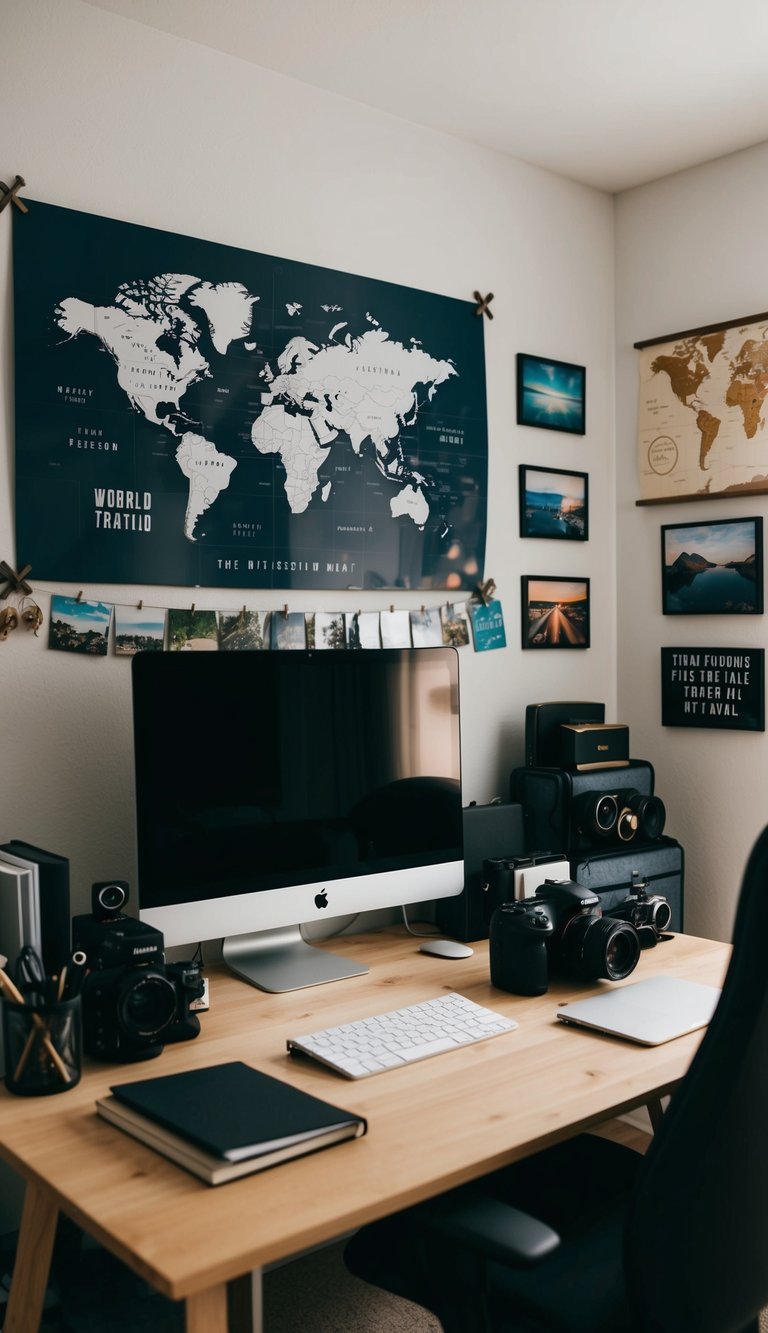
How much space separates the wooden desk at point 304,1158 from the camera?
3.46 ft

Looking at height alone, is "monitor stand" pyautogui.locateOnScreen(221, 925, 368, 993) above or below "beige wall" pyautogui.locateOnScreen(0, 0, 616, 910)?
below

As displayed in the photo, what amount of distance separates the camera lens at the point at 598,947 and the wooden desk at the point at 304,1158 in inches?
2.0

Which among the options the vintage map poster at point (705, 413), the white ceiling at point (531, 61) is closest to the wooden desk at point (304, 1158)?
the vintage map poster at point (705, 413)

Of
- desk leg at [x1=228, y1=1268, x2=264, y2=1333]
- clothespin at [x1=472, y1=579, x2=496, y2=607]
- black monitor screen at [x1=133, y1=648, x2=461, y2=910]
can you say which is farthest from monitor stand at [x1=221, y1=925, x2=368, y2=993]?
clothespin at [x1=472, y1=579, x2=496, y2=607]

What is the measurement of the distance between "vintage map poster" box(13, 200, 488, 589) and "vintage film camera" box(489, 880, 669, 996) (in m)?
0.85

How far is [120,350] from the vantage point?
2.00 meters

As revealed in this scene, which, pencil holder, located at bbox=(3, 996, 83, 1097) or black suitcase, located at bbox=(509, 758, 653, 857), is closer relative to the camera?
pencil holder, located at bbox=(3, 996, 83, 1097)

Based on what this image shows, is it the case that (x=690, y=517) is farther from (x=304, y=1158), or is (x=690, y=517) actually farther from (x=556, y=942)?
(x=304, y=1158)

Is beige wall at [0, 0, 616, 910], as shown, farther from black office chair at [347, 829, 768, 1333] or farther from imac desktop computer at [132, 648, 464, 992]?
black office chair at [347, 829, 768, 1333]

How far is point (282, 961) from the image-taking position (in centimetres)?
196

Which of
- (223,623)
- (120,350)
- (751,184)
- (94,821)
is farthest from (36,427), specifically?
(751,184)

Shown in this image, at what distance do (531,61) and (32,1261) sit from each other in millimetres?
2376

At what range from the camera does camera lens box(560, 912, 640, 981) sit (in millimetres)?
1820

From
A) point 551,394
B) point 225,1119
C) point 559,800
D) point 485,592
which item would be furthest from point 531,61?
point 225,1119
